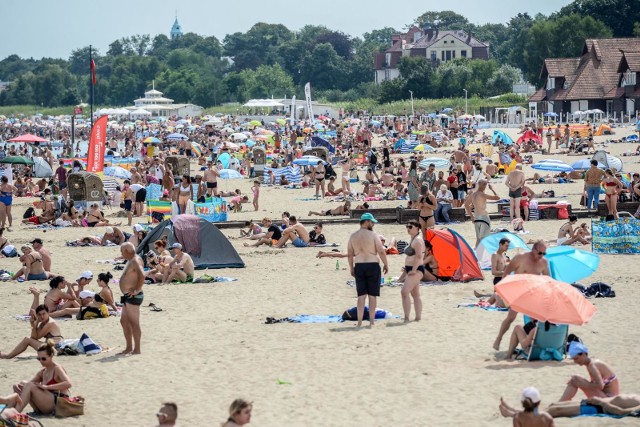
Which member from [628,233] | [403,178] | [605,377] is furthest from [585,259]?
[403,178]

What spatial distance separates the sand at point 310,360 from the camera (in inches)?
359

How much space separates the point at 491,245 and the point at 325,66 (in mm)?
101070

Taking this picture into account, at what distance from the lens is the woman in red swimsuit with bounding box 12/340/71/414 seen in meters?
9.19

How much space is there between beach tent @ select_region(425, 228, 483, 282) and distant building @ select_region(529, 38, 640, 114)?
45.0m

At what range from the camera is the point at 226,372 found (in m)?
10.5

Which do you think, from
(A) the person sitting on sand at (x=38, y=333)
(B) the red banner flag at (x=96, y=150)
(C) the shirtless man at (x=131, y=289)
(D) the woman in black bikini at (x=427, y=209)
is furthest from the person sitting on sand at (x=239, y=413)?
(B) the red banner flag at (x=96, y=150)

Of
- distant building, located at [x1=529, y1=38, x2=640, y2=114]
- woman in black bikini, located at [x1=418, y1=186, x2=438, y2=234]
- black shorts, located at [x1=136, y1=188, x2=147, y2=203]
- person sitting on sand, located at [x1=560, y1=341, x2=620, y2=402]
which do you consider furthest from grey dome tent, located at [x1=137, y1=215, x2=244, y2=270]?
distant building, located at [x1=529, y1=38, x2=640, y2=114]

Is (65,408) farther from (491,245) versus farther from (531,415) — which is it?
(491,245)

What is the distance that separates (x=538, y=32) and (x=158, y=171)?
54.5 metres

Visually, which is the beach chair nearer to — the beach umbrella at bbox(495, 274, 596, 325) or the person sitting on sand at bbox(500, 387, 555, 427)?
the beach umbrella at bbox(495, 274, 596, 325)

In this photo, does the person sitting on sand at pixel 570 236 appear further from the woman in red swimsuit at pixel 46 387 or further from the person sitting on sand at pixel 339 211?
the woman in red swimsuit at pixel 46 387

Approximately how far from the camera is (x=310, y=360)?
10781 mm

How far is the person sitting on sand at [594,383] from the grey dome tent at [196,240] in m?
9.13

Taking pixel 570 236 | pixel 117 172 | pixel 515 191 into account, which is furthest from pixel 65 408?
pixel 117 172
